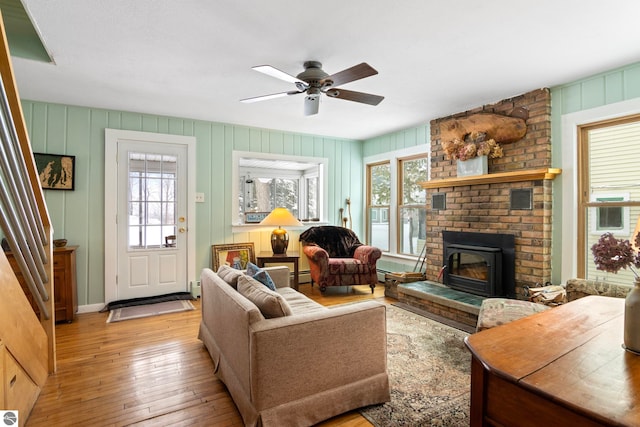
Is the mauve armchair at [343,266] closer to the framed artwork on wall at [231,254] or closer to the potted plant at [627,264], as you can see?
the framed artwork on wall at [231,254]

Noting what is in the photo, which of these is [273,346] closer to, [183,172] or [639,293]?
[639,293]

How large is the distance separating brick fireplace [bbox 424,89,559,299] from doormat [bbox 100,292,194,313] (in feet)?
11.2

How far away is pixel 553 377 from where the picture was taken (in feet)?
3.13

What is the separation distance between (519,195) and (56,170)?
5.11 m

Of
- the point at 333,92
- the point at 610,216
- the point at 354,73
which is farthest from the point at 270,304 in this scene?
the point at 610,216

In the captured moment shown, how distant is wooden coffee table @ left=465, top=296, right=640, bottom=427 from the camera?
2.75 ft

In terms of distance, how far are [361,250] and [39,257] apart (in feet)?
11.7

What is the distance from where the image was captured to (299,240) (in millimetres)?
5223

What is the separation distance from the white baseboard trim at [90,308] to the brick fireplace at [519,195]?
4.24 m

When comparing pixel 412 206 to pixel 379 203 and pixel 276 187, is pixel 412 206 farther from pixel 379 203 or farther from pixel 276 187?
pixel 276 187

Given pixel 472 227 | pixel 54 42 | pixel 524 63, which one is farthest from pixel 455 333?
pixel 54 42

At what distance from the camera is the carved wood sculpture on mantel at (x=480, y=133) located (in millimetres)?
3492

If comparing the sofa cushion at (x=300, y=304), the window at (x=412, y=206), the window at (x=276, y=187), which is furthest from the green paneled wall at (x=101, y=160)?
the sofa cushion at (x=300, y=304)

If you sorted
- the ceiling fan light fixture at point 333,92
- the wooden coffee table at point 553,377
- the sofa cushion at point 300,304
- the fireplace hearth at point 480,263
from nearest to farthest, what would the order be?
the wooden coffee table at point 553,377
the sofa cushion at point 300,304
the ceiling fan light fixture at point 333,92
the fireplace hearth at point 480,263
